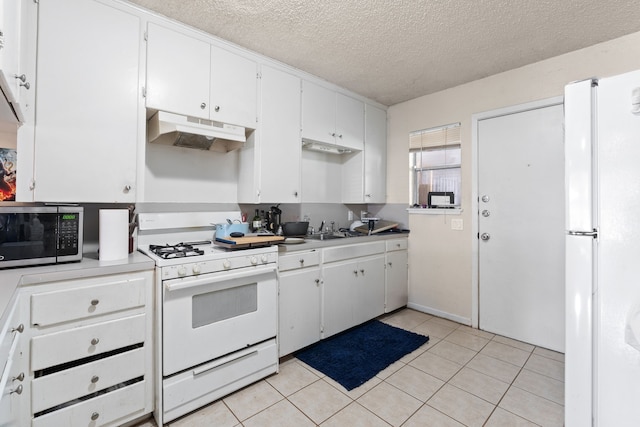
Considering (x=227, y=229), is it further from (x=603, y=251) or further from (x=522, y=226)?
(x=522, y=226)

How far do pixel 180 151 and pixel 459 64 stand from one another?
2613 mm

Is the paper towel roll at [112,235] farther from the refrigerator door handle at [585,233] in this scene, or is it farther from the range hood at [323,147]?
the refrigerator door handle at [585,233]

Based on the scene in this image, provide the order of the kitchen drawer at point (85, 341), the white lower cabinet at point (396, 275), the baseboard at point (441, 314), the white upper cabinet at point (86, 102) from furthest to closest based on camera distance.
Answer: the white lower cabinet at point (396, 275)
the baseboard at point (441, 314)
the white upper cabinet at point (86, 102)
the kitchen drawer at point (85, 341)

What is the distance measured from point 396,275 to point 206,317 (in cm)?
222

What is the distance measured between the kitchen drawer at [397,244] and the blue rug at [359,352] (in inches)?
33.4

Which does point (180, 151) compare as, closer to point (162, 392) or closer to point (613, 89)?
point (162, 392)

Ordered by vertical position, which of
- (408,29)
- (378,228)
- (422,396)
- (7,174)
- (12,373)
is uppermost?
(408,29)

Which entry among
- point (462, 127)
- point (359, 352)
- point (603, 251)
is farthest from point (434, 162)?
point (603, 251)

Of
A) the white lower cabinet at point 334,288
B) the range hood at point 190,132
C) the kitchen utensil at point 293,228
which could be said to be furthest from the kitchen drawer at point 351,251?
the range hood at point 190,132

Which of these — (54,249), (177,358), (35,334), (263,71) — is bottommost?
(177,358)

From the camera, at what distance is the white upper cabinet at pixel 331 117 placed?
9.21 ft

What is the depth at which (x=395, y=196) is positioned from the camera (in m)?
3.66

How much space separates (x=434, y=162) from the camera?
335cm

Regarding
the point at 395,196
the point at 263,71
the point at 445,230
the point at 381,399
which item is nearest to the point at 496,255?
the point at 445,230
